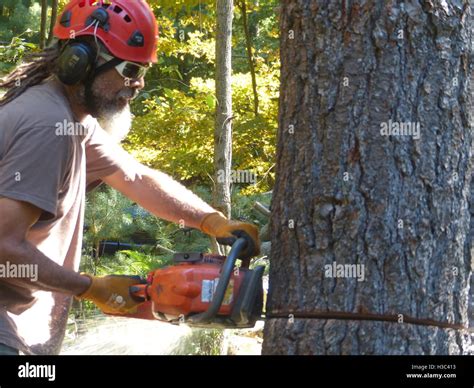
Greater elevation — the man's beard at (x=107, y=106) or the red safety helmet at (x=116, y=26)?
the red safety helmet at (x=116, y=26)

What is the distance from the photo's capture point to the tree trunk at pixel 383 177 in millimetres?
2480

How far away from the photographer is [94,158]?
11.8ft

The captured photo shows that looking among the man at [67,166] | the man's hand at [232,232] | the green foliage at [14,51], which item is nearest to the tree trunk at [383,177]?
the man's hand at [232,232]

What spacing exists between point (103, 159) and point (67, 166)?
0.54 metres

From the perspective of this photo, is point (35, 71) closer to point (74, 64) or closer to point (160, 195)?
point (74, 64)

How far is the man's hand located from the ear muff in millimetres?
843

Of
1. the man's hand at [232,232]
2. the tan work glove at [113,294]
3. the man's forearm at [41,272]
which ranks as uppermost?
the man's hand at [232,232]

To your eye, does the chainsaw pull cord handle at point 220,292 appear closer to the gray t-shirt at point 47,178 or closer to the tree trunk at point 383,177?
the tree trunk at point 383,177

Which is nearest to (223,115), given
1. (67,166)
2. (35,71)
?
(35,71)

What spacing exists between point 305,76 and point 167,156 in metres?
7.13

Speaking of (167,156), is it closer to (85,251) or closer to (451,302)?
(85,251)

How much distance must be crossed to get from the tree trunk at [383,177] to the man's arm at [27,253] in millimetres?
947

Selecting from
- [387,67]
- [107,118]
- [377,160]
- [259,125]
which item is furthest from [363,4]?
[259,125]

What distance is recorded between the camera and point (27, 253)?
2.87m
